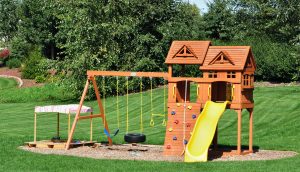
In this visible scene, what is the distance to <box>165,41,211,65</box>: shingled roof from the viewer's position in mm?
19688

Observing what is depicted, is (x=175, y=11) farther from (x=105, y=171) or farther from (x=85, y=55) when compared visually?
(x=105, y=171)

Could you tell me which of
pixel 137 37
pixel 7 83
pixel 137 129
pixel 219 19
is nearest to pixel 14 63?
pixel 7 83

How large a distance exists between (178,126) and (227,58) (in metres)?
2.51

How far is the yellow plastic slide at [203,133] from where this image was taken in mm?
17531

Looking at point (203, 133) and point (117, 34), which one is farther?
point (117, 34)

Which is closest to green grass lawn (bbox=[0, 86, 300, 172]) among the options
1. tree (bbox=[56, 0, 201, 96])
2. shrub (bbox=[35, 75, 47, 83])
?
tree (bbox=[56, 0, 201, 96])

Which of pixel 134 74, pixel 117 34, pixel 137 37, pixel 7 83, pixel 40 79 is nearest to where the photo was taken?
pixel 134 74

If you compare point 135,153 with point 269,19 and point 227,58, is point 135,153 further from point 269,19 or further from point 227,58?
point 269,19

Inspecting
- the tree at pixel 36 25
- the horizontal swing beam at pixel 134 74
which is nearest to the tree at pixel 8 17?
the tree at pixel 36 25

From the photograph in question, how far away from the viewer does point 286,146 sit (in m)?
20.7

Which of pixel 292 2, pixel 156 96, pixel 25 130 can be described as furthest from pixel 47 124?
pixel 292 2

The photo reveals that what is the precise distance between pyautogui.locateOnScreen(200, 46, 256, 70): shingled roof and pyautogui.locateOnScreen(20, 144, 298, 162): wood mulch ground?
8.68 feet

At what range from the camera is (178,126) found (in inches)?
755

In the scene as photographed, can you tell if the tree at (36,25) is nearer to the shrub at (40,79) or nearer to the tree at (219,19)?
the shrub at (40,79)
